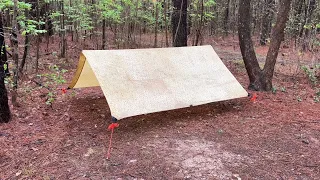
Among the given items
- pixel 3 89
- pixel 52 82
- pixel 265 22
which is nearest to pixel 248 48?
pixel 52 82

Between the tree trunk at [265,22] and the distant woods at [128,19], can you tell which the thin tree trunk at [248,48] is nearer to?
the distant woods at [128,19]

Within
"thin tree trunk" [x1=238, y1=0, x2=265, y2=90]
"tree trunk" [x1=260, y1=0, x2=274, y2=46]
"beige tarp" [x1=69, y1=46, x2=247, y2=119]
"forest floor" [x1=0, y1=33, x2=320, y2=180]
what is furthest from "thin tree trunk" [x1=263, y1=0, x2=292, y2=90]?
"tree trunk" [x1=260, y1=0, x2=274, y2=46]

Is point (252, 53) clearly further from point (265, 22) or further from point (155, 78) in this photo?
point (265, 22)

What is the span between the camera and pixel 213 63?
5.44 metres

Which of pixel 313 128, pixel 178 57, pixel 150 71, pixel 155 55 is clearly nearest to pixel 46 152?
pixel 150 71

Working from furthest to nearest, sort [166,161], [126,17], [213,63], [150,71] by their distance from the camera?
[126,17] < [213,63] < [150,71] < [166,161]

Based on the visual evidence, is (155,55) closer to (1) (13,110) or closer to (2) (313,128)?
(1) (13,110)

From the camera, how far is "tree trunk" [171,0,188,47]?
7.78 m

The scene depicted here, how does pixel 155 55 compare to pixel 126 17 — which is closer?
pixel 155 55

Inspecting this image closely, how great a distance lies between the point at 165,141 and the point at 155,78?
1.21m

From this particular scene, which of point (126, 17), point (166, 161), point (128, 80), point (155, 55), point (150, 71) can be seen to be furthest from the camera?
point (126, 17)

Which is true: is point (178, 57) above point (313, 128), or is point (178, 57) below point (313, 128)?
above

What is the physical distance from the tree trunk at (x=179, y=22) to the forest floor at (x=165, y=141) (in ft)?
10.3

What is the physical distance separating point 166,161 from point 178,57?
2.46m
